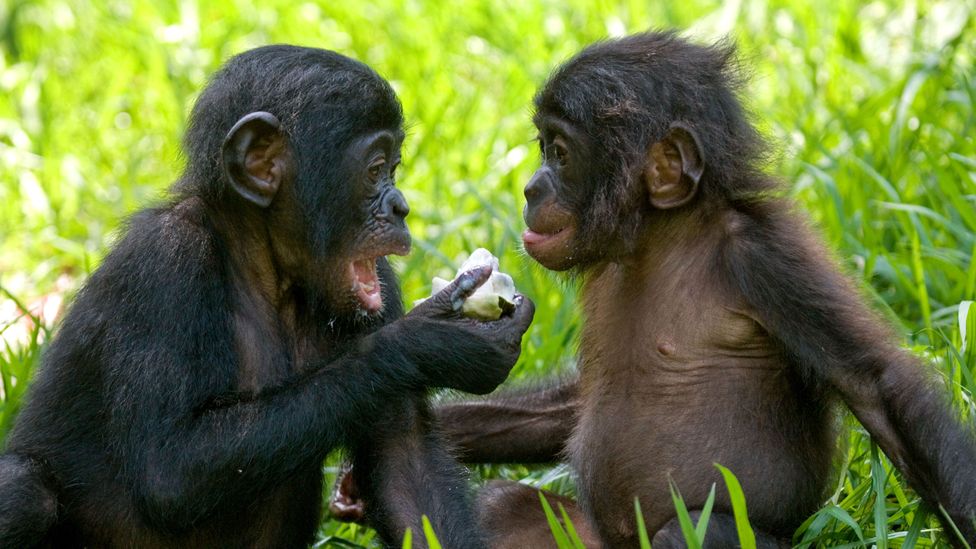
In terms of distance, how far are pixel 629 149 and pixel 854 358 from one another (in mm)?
1036

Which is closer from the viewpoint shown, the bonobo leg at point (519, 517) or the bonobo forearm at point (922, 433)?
the bonobo forearm at point (922, 433)

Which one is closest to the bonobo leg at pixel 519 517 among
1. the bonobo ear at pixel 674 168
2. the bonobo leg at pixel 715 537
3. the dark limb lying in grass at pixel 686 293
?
the dark limb lying in grass at pixel 686 293

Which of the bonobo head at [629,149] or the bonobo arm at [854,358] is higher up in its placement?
the bonobo head at [629,149]

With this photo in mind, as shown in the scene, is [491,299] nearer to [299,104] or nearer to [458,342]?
[458,342]

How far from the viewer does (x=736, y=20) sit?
31.4 feet

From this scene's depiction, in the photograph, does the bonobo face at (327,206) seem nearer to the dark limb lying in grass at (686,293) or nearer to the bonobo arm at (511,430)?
the dark limb lying in grass at (686,293)

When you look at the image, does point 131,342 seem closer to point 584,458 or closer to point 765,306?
point 584,458

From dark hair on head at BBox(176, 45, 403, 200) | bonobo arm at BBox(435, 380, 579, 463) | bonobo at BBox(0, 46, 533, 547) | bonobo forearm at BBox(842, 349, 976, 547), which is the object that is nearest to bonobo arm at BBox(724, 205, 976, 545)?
bonobo forearm at BBox(842, 349, 976, 547)

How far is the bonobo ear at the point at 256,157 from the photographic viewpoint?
16.4ft

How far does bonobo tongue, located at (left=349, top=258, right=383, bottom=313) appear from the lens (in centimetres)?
515

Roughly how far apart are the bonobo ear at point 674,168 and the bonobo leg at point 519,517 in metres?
1.19

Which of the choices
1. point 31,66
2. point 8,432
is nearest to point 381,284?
point 8,432

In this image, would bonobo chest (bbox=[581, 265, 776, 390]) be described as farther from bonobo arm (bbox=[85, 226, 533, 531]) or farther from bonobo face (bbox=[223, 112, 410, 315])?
bonobo face (bbox=[223, 112, 410, 315])

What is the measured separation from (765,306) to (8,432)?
2.91m
